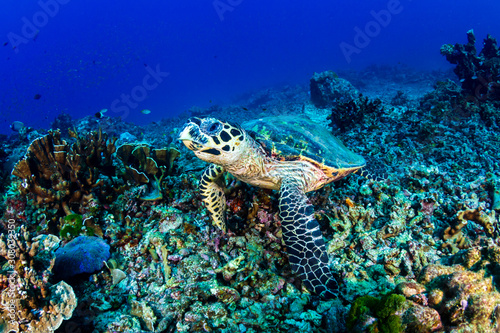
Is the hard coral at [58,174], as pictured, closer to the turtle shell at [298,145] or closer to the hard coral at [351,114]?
the turtle shell at [298,145]

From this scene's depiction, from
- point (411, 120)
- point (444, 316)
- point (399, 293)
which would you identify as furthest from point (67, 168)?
point (411, 120)

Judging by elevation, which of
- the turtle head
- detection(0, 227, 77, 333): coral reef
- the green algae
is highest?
the turtle head

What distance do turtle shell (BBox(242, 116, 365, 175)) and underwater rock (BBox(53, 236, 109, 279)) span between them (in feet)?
8.66

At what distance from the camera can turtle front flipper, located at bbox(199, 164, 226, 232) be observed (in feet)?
11.6

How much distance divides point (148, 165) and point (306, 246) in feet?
10.9

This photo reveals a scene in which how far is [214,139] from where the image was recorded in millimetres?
2939

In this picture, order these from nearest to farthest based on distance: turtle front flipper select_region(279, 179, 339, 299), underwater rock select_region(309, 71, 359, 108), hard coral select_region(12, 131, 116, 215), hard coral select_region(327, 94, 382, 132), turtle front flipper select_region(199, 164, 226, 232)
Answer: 1. turtle front flipper select_region(279, 179, 339, 299)
2. turtle front flipper select_region(199, 164, 226, 232)
3. hard coral select_region(12, 131, 116, 215)
4. hard coral select_region(327, 94, 382, 132)
5. underwater rock select_region(309, 71, 359, 108)

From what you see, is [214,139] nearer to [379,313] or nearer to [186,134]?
[186,134]

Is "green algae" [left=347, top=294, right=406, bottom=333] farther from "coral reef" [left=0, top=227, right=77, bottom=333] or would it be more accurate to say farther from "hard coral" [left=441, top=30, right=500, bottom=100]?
"hard coral" [left=441, top=30, right=500, bottom=100]

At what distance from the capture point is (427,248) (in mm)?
2850

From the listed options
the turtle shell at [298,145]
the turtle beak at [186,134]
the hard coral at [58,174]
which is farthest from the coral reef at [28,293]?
the turtle shell at [298,145]

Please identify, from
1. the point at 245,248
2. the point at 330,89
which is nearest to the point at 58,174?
the point at 245,248

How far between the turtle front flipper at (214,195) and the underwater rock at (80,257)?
4.76 feet

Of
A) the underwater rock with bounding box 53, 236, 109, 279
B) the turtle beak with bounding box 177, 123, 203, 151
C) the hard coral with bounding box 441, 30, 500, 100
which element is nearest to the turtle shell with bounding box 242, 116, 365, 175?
the turtle beak with bounding box 177, 123, 203, 151
